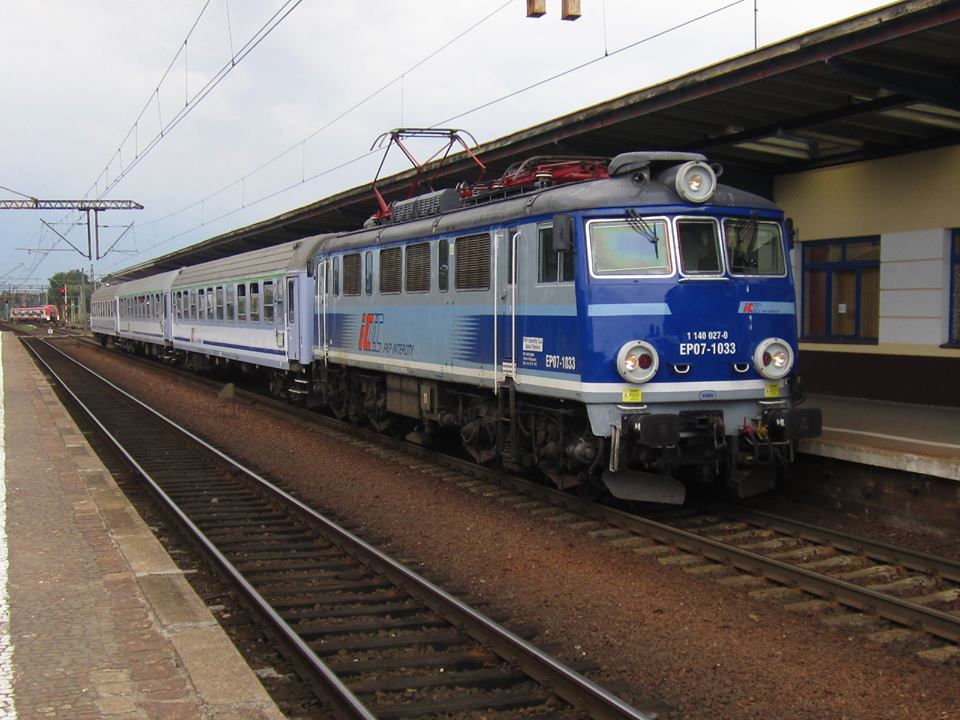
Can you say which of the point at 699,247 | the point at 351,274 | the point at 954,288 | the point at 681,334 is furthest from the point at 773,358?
the point at 351,274

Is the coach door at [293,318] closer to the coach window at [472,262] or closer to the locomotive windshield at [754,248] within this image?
the coach window at [472,262]

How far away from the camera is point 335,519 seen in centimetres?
951

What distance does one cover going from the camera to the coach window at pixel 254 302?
2012 centimetres

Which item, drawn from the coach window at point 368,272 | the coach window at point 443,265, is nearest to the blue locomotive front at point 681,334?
the coach window at point 443,265

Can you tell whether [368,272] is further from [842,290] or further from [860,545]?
[860,545]

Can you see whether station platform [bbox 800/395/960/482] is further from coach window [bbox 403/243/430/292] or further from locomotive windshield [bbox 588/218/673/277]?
coach window [bbox 403/243/430/292]

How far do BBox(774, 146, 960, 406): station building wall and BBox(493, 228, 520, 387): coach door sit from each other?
627 cm

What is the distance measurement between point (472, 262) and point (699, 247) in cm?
281

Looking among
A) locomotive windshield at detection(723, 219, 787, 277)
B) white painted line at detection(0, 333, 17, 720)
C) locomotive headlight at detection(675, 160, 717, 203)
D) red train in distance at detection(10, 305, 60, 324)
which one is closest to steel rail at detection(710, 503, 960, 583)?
locomotive windshield at detection(723, 219, 787, 277)

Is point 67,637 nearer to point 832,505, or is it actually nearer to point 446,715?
point 446,715

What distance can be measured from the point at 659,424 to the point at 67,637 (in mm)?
5061

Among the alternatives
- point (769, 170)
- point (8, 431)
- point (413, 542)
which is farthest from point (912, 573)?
point (8, 431)

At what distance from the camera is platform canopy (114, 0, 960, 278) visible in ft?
30.0

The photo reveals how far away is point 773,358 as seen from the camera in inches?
361
